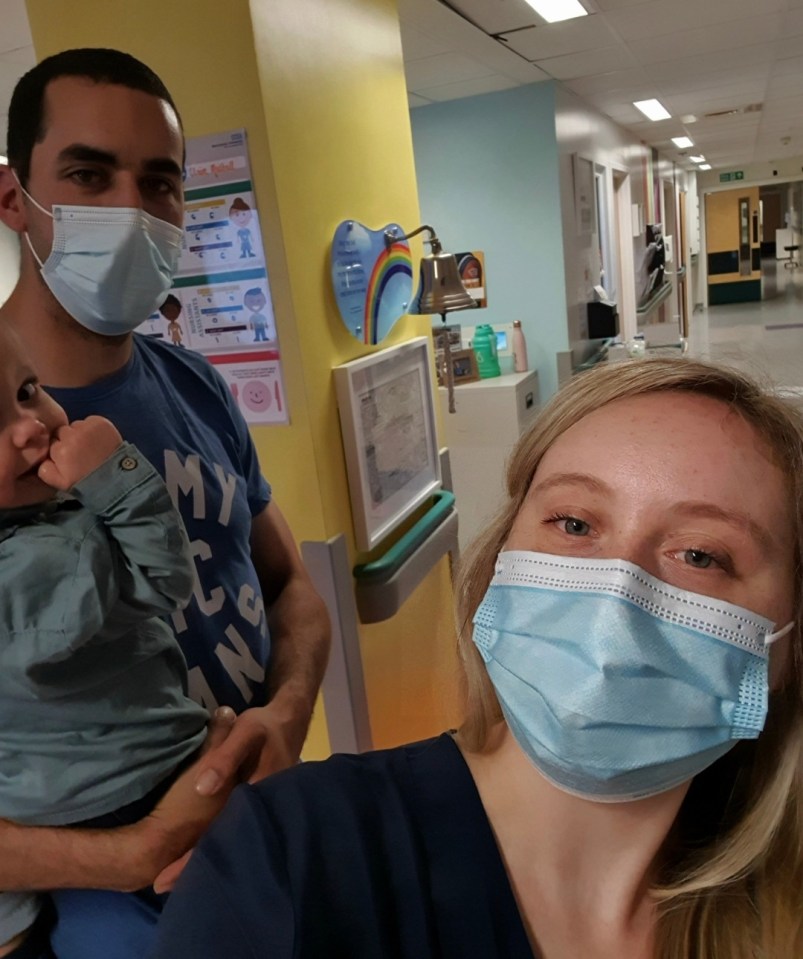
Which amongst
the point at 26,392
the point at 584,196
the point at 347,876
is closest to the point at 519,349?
the point at 584,196

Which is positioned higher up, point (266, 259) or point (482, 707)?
point (266, 259)

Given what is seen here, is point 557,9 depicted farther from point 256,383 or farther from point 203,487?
point 203,487

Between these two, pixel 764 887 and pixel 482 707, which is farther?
pixel 482 707

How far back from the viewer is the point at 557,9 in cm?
285

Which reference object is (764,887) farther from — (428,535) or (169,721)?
(428,535)

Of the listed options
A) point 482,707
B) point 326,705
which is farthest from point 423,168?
point 482,707

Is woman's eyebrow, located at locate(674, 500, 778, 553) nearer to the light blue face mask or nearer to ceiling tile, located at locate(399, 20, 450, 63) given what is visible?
the light blue face mask

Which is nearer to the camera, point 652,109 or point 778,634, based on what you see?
point 778,634

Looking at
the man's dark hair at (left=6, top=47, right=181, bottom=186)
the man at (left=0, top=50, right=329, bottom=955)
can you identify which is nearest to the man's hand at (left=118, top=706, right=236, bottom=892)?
the man at (left=0, top=50, right=329, bottom=955)

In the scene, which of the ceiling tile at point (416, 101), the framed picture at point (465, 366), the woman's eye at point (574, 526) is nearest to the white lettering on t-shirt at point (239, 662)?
the woman's eye at point (574, 526)

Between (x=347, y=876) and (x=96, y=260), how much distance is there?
0.95m

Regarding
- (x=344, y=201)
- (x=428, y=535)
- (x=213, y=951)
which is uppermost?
(x=344, y=201)

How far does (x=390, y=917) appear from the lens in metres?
0.81

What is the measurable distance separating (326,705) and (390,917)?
4.44 ft
